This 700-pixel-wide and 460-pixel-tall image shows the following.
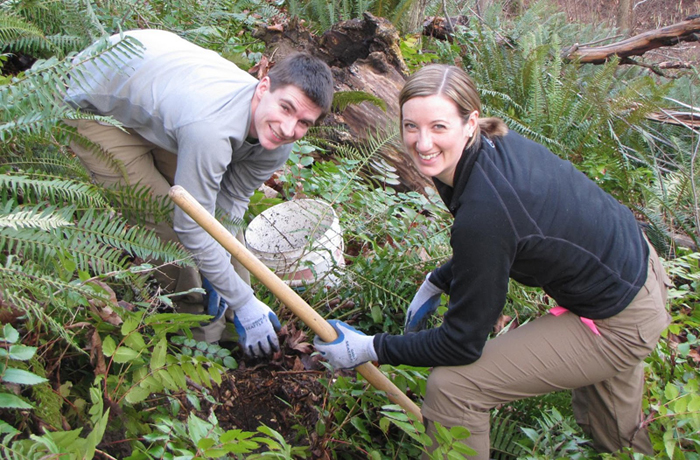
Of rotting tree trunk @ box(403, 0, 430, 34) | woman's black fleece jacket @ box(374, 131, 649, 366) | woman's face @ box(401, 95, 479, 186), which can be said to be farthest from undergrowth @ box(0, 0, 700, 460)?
woman's face @ box(401, 95, 479, 186)

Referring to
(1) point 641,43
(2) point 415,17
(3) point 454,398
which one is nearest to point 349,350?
(3) point 454,398

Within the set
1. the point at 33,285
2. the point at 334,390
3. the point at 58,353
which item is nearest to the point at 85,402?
the point at 58,353

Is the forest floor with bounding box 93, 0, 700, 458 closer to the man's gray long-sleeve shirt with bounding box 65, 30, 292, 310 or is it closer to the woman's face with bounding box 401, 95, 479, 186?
the man's gray long-sleeve shirt with bounding box 65, 30, 292, 310

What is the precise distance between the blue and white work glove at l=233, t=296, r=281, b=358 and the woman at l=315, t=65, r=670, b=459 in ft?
1.48

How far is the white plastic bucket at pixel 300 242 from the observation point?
122 inches

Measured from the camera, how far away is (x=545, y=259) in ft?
6.46

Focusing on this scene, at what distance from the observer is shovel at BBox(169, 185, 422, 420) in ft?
6.54

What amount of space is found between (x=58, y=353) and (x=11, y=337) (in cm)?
59

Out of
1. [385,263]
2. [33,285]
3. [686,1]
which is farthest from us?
[686,1]

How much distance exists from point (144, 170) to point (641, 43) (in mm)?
5452

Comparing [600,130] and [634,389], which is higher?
[600,130]

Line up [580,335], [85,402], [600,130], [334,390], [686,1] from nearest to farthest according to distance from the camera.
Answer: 1. [85,402]
2. [580,335]
3. [334,390]
4. [600,130]
5. [686,1]

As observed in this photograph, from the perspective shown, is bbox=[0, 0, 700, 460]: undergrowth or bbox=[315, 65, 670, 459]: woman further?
bbox=[315, 65, 670, 459]: woman

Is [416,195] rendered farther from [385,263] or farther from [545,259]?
[545,259]
